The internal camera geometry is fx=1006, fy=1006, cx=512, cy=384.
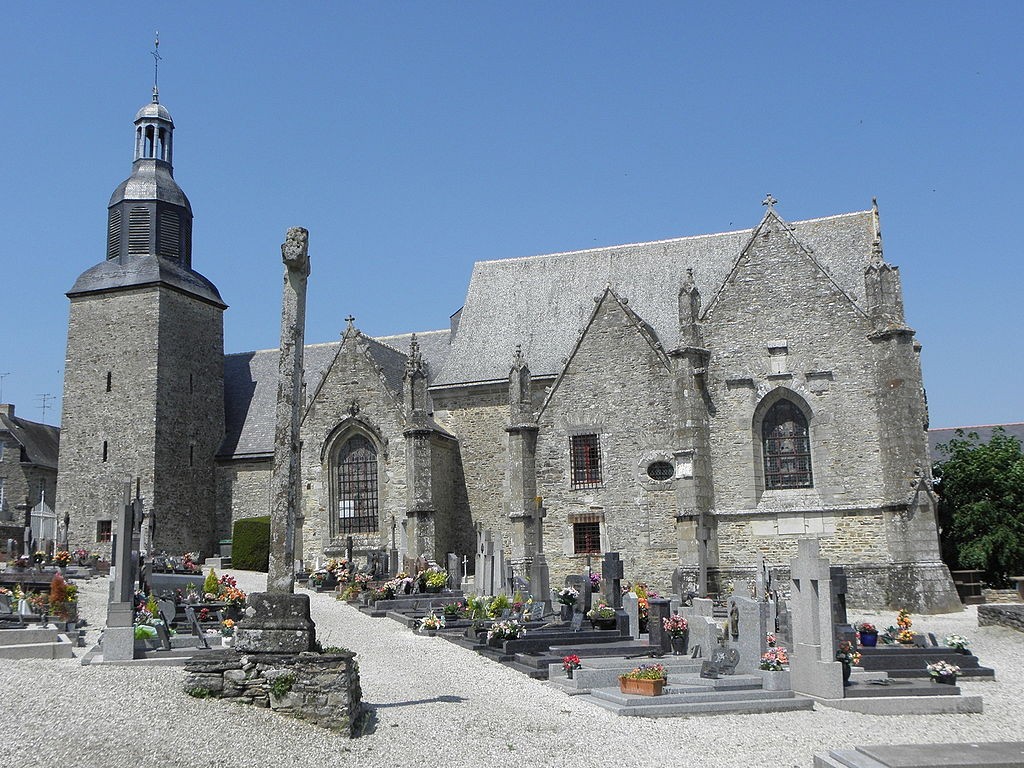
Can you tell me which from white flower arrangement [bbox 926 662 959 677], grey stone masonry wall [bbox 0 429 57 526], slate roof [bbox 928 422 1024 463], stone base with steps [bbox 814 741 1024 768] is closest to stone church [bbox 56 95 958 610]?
white flower arrangement [bbox 926 662 959 677]

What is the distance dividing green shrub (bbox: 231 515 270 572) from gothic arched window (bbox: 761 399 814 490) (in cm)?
1673

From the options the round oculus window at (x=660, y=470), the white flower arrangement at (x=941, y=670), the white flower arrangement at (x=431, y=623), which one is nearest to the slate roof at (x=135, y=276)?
the round oculus window at (x=660, y=470)

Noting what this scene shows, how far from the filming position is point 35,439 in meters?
45.9

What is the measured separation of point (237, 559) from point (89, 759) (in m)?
27.4

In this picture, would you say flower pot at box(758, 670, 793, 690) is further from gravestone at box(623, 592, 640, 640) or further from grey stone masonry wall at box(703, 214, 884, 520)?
grey stone masonry wall at box(703, 214, 884, 520)

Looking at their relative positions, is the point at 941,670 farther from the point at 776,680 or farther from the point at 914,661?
the point at 776,680

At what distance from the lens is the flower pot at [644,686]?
38.5 feet

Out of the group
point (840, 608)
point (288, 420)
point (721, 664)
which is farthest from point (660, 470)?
point (288, 420)

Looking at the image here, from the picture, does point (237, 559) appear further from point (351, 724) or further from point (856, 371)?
point (351, 724)

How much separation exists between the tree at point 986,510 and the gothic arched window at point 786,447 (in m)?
5.83

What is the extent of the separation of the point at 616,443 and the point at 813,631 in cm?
1560

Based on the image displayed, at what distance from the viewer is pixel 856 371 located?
83.1 ft

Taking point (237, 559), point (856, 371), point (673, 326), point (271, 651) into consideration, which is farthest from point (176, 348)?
point (271, 651)

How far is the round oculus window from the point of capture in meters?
26.9
